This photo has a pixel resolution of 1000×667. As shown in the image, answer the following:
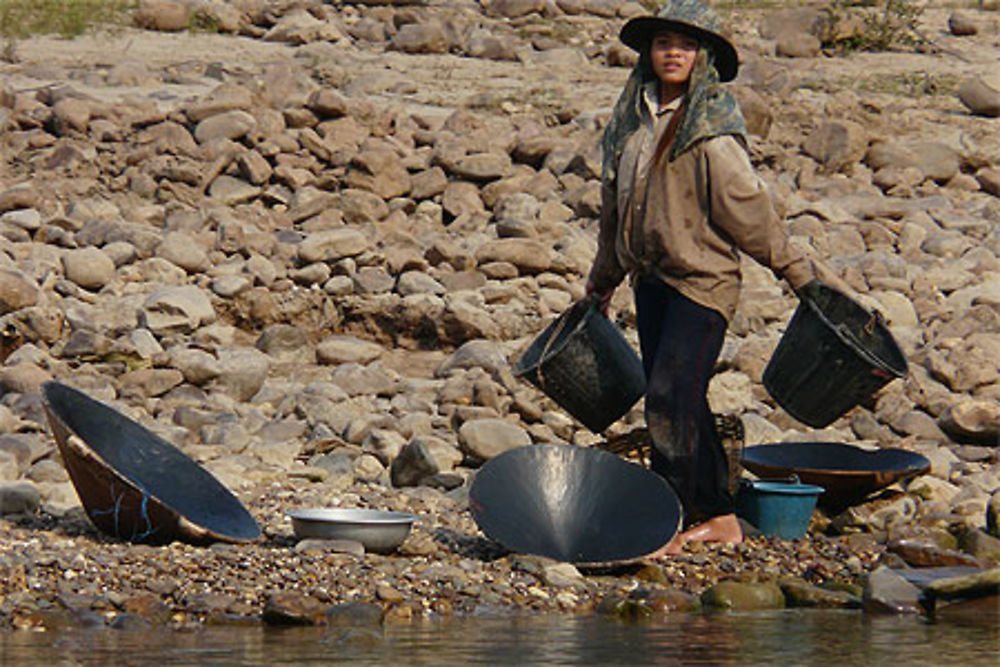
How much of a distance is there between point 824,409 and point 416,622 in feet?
6.18

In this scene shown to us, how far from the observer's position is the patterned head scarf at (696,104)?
6.46m

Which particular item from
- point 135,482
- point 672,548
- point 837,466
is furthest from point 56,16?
point 672,548

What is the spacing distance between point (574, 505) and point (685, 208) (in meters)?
1.18

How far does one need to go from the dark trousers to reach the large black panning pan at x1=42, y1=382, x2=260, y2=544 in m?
1.51

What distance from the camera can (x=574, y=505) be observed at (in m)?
6.84

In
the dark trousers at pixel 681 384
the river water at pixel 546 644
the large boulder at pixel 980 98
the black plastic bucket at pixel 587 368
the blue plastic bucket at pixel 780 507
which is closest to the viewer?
the river water at pixel 546 644

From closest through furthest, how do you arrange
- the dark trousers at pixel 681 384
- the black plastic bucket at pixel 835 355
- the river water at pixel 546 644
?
the river water at pixel 546 644 → the dark trousers at pixel 681 384 → the black plastic bucket at pixel 835 355

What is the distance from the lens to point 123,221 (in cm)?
1299

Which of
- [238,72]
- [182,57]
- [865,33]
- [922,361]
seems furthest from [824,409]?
[865,33]

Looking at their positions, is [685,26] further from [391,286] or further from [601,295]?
[391,286]

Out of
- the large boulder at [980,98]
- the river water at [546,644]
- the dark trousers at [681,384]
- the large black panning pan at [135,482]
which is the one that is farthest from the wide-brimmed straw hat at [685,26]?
the large boulder at [980,98]

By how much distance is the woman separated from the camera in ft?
21.3

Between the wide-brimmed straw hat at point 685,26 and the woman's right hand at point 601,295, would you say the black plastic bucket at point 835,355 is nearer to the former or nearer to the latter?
the woman's right hand at point 601,295

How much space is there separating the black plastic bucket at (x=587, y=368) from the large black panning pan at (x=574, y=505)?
0.19 m
